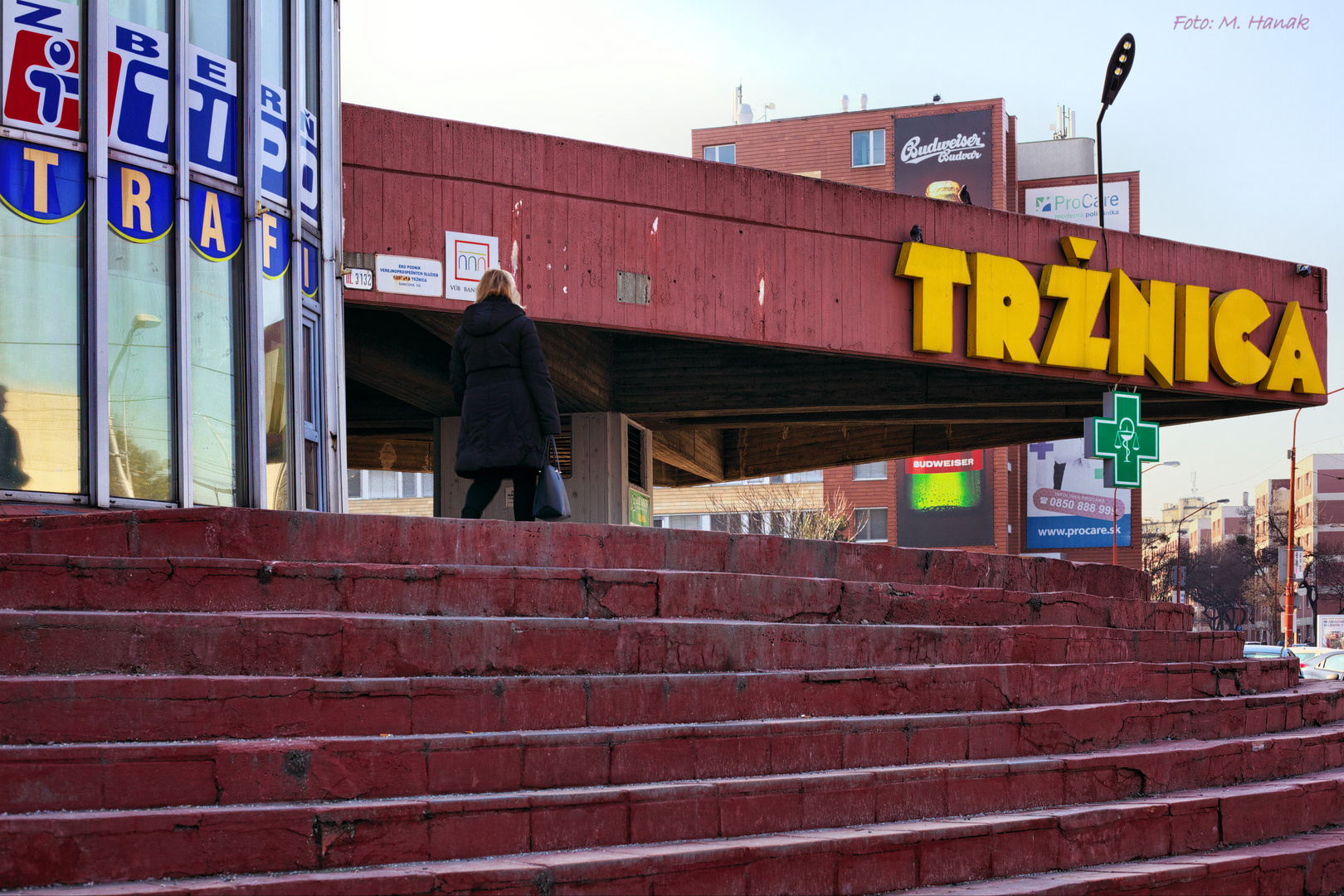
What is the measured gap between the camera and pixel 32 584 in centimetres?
546

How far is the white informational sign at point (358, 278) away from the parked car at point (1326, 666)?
530 inches

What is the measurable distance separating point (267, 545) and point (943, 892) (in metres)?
3.39

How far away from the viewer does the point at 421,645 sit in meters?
5.63

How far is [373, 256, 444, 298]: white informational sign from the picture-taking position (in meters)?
12.9

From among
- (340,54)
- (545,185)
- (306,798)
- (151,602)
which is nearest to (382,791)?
(306,798)

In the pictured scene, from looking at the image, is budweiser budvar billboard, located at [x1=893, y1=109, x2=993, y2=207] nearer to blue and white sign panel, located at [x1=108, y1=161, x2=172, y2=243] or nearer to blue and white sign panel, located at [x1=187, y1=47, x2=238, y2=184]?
blue and white sign panel, located at [x1=187, y1=47, x2=238, y2=184]

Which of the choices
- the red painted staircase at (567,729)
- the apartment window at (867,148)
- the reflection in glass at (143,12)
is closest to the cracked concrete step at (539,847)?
the red painted staircase at (567,729)

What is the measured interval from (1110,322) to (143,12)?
12049 mm

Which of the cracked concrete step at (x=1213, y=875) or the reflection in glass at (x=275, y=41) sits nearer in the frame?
the cracked concrete step at (x=1213, y=875)

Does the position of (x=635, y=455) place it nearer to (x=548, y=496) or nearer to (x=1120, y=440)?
(x=1120, y=440)

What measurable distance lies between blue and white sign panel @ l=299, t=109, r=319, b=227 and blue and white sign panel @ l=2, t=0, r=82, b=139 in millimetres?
2135

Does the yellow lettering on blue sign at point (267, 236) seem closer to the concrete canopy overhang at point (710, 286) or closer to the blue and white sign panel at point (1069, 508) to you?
the concrete canopy overhang at point (710, 286)

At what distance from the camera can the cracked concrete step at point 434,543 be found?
6.07 metres

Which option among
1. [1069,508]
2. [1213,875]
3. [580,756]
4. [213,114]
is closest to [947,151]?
[1069,508]
